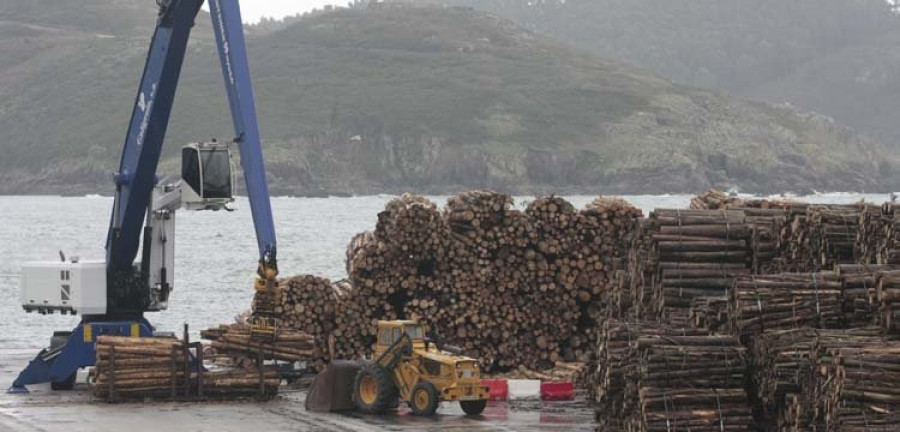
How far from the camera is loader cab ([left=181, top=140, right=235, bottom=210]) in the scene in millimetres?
31656

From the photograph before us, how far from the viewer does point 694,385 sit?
2295cm

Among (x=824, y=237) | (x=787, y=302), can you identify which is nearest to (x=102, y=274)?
(x=824, y=237)

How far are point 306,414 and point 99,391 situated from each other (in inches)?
146

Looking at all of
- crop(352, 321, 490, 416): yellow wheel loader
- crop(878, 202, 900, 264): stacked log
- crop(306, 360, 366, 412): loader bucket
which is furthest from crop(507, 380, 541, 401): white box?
crop(878, 202, 900, 264): stacked log

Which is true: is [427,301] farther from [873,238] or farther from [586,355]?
[873,238]

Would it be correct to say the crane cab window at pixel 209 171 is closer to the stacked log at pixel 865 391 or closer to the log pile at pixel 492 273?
the log pile at pixel 492 273

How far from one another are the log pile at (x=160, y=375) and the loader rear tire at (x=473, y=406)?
3.69 metres

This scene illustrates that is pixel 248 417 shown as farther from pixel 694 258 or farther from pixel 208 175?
pixel 694 258

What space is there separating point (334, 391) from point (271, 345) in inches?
105

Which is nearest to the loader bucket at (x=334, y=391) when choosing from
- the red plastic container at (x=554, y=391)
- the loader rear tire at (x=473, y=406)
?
the loader rear tire at (x=473, y=406)

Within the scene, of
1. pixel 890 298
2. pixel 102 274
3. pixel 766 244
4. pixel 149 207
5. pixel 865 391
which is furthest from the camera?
pixel 149 207

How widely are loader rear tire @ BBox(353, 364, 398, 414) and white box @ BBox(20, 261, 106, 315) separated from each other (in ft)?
20.8

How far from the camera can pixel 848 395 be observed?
20484 mm

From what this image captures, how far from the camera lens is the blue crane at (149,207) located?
1206 inches
